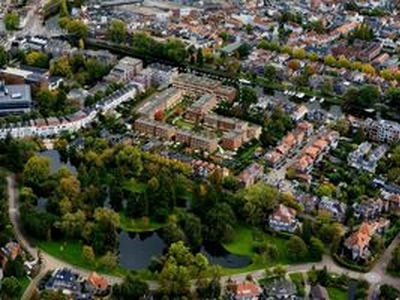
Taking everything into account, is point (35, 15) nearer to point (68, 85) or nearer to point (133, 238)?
point (68, 85)

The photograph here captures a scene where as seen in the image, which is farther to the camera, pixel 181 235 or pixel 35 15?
pixel 35 15

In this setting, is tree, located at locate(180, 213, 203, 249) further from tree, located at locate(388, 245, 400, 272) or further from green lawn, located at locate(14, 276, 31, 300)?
tree, located at locate(388, 245, 400, 272)

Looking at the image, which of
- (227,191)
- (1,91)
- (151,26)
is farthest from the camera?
(151,26)

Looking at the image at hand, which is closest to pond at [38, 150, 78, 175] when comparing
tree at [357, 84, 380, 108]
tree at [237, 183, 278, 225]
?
tree at [237, 183, 278, 225]

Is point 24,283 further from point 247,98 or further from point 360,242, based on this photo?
point 247,98

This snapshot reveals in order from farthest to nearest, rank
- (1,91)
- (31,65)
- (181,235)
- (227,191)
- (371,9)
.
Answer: (371,9) → (31,65) → (1,91) → (227,191) → (181,235)

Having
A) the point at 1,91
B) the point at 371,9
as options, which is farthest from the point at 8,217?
the point at 371,9
